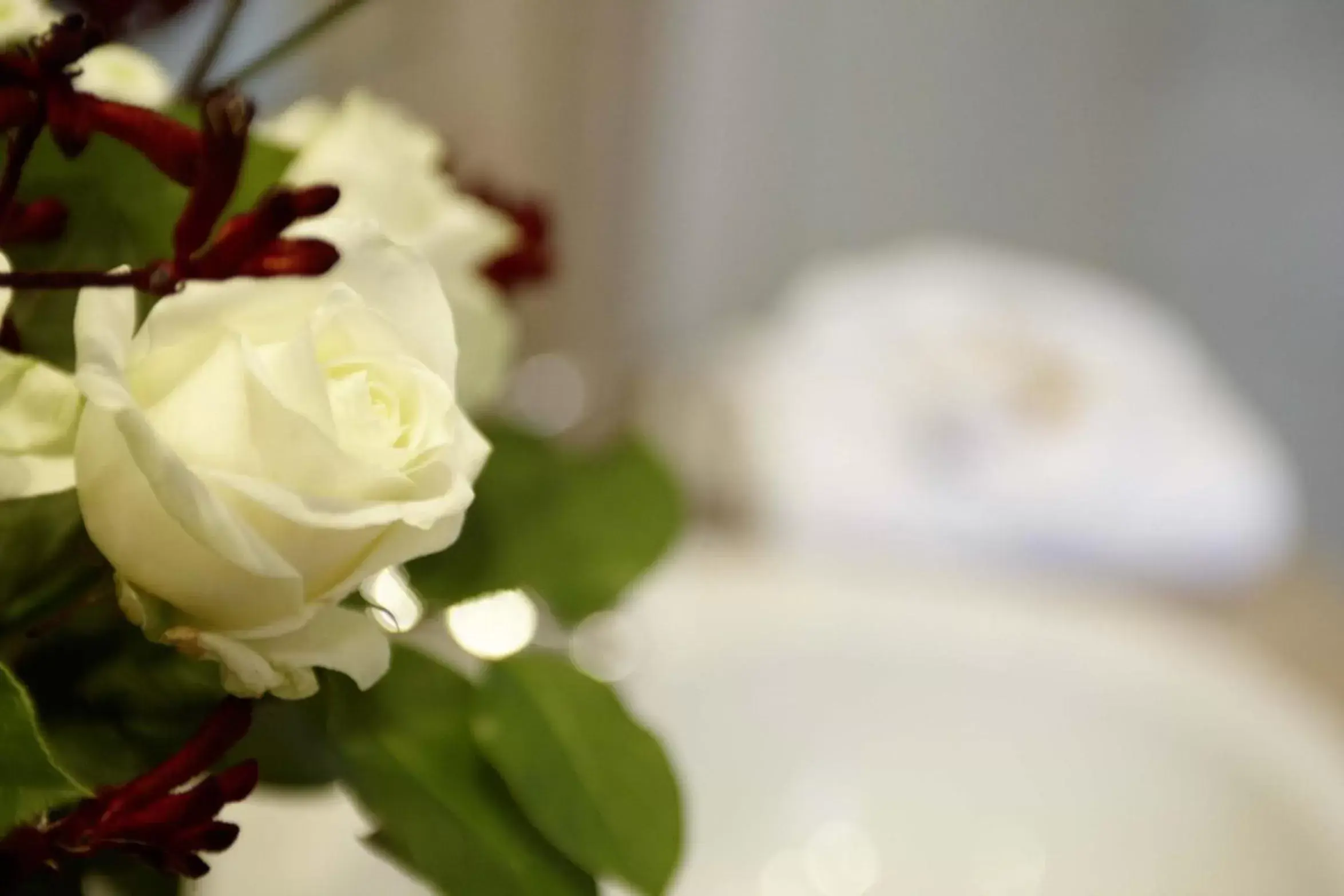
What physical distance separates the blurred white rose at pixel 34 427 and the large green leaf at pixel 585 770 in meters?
0.10

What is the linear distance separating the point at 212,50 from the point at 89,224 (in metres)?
0.05

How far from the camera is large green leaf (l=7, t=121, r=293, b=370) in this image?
19cm

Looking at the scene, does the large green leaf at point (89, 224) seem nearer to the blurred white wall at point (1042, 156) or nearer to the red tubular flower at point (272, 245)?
the red tubular flower at point (272, 245)

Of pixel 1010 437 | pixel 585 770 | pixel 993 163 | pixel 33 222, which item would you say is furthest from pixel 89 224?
pixel 993 163

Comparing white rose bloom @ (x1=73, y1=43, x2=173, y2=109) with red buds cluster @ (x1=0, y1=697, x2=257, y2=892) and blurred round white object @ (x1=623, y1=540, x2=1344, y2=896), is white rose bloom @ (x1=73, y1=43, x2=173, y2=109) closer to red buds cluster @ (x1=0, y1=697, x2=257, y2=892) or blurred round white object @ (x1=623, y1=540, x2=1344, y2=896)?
red buds cluster @ (x1=0, y1=697, x2=257, y2=892)

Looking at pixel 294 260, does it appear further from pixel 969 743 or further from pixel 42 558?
pixel 969 743

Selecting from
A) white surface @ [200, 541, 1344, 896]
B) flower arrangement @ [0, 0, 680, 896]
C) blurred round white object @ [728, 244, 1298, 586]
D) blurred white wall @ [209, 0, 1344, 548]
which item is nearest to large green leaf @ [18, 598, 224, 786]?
flower arrangement @ [0, 0, 680, 896]

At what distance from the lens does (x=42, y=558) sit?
0.59ft

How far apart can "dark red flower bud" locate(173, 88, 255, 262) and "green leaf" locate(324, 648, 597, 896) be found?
88mm

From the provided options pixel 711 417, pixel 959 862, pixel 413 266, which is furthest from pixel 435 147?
pixel 711 417

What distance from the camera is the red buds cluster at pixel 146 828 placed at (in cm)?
14

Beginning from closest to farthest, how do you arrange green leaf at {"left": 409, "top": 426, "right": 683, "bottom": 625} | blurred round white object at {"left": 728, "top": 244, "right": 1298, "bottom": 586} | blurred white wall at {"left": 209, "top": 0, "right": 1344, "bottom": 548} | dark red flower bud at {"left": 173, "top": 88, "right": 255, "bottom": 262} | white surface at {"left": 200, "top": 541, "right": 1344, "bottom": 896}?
dark red flower bud at {"left": 173, "top": 88, "right": 255, "bottom": 262} → green leaf at {"left": 409, "top": 426, "right": 683, "bottom": 625} → white surface at {"left": 200, "top": 541, "right": 1344, "bottom": 896} → blurred round white object at {"left": 728, "top": 244, "right": 1298, "bottom": 586} → blurred white wall at {"left": 209, "top": 0, "right": 1344, "bottom": 548}

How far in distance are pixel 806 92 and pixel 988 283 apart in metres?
0.47

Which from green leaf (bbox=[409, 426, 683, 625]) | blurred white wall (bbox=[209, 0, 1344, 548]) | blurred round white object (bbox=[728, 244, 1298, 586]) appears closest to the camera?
green leaf (bbox=[409, 426, 683, 625])
